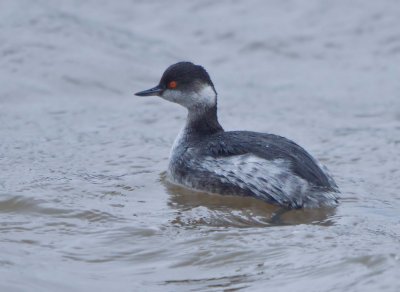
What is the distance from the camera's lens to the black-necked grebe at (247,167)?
7910 mm

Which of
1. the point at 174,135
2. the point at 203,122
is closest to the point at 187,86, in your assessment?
the point at 203,122

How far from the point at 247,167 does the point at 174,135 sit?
8.89 ft

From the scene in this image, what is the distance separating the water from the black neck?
1.67 feet

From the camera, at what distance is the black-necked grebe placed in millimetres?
7910

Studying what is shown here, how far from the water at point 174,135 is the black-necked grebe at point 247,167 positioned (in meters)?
0.13

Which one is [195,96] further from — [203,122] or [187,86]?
[203,122]

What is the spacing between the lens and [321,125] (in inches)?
431

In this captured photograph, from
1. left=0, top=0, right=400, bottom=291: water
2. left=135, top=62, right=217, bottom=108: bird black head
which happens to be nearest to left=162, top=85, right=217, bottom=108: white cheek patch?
left=135, top=62, right=217, bottom=108: bird black head

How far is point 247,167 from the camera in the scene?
8.02 m

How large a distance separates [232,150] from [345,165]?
5.73 feet

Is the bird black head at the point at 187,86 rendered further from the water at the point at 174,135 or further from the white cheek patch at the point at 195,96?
the water at the point at 174,135

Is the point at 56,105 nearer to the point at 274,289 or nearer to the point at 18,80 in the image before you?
the point at 18,80

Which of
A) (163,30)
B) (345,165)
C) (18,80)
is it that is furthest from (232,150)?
(163,30)

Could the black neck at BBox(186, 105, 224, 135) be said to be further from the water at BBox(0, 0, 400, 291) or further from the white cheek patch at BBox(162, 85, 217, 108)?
the water at BBox(0, 0, 400, 291)
